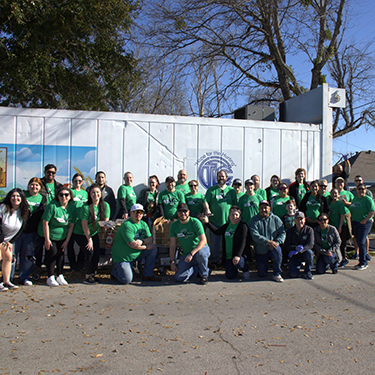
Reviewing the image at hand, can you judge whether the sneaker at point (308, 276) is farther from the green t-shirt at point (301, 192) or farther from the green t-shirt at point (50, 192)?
the green t-shirt at point (50, 192)

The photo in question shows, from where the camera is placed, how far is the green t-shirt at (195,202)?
296 inches

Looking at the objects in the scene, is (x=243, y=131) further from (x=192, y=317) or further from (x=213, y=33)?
(x=213, y=33)

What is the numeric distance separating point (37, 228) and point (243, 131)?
15.9 ft

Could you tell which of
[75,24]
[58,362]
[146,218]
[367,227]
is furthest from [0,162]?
[367,227]


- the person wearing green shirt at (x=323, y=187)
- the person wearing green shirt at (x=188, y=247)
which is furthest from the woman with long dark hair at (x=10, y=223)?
the person wearing green shirt at (x=323, y=187)

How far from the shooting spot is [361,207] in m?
7.67

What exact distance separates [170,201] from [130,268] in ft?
5.29

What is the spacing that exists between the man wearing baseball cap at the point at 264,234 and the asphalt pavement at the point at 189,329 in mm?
678

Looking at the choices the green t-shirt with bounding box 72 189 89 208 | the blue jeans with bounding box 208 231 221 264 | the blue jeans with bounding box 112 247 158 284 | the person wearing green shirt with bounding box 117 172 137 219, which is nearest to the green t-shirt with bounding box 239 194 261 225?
the blue jeans with bounding box 208 231 221 264

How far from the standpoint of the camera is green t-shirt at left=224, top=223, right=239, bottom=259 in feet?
22.4

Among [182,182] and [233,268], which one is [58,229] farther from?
[233,268]

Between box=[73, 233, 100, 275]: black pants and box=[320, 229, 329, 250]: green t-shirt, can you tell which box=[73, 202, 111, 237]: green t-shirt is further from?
A: box=[320, 229, 329, 250]: green t-shirt

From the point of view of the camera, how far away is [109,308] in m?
4.96

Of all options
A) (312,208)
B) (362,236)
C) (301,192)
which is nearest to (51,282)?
(312,208)
